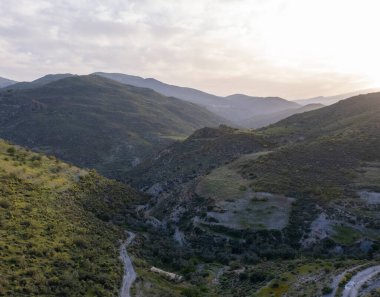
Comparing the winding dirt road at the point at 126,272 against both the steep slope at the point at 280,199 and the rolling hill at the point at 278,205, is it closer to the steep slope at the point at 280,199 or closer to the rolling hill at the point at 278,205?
the rolling hill at the point at 278,205

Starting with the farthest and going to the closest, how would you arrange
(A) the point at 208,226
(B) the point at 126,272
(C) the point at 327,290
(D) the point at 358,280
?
(A) the point at 208,226
(B) the point at 126,272
(D) the point at 358,280
(C) the point at 327,290

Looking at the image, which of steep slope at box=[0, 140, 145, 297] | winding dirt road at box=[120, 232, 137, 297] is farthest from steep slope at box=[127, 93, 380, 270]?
steep slope at box=[0, 140, 145, 297]

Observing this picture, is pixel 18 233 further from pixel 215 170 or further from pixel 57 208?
pixel 215 170

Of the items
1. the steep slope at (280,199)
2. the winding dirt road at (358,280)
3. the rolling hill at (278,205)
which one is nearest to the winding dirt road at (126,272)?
the rolling hill at (278,205)

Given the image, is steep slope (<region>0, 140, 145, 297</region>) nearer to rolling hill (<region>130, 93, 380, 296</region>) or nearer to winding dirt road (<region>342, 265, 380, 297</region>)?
rolling hill (<region>130, 93, 380, 296</region>)

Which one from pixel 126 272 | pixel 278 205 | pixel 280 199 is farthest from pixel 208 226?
pixel 126 272

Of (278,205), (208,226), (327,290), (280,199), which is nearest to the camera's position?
(327,290)

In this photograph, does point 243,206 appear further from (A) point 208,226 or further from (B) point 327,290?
(B) point 327,290

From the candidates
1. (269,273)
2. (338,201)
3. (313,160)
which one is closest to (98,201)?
(269,273)
